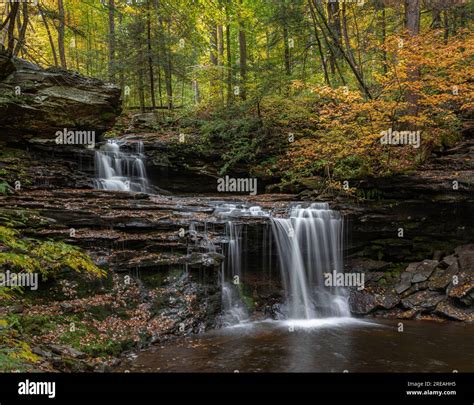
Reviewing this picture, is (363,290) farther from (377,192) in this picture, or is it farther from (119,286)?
(119,286)

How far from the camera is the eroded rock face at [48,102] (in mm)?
12414

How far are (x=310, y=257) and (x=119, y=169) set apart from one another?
8257 mm

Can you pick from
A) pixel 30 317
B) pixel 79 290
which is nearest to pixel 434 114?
pixel 79 290

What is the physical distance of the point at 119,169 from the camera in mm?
15039

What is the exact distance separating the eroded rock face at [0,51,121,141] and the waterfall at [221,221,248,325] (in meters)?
7.05

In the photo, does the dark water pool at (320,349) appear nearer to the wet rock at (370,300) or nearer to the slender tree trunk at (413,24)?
the wet rock at (370,300)

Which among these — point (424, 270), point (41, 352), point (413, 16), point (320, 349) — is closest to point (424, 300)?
point (424, 270)

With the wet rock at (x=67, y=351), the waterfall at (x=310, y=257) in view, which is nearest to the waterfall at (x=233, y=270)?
the waterfall at (x=310, y=257)

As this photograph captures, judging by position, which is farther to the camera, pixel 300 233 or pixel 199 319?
pixel 300 233

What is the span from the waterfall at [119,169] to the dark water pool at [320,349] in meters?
7.64

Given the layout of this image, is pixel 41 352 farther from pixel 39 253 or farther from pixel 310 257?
pixel 310 257
